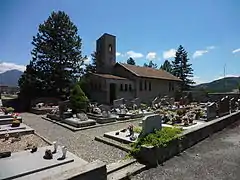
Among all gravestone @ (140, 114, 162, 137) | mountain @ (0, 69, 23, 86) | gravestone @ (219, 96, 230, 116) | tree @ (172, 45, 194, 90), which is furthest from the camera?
mountain @ (0, 69, 23, 86)

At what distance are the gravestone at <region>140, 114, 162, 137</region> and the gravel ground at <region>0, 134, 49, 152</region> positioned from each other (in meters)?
4.25

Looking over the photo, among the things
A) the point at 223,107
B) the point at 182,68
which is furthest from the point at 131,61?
the point at 223,107

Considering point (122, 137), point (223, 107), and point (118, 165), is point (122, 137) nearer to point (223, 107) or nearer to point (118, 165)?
point (118, 165)

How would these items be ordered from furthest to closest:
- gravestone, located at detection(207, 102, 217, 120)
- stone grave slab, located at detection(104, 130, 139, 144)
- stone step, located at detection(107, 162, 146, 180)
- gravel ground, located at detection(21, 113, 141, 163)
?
1. gravestone, located at detection(207, 102, 217, 120)
2. stone grave slab, located at detection(104, 130, 139, 144)
3. gravel ground, located at detection(21, 113, 141, 163)
4. stone step, located at detection(107, 162, 146, 180)

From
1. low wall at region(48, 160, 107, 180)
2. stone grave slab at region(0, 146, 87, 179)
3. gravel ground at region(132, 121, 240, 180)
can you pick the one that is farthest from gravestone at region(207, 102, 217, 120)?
low wall at region(48, 160, 107, 180)

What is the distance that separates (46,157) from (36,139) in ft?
11.8

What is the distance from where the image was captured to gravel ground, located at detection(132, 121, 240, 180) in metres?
5.36

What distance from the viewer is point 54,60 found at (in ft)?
88.0

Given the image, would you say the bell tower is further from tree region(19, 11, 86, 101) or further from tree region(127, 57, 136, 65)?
tree region(127, 57, 136, 65)

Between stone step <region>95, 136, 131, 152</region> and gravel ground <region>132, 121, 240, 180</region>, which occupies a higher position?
stone step <region>95, 136, 131, 152</region>

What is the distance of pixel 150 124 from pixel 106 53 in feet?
72.5

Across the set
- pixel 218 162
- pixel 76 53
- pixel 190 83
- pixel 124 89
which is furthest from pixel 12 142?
pixel 190 83

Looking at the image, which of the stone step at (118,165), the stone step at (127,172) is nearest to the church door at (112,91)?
the stone step at (118,165)

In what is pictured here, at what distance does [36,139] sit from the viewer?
9023 mm
